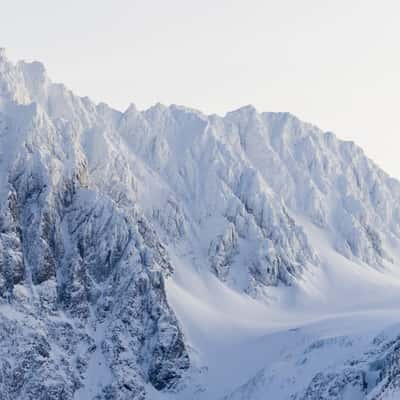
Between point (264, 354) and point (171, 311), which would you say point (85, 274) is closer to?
point (171, 311)

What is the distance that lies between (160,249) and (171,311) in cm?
2463

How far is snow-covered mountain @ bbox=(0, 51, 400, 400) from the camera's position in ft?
348

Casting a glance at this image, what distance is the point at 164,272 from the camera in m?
141

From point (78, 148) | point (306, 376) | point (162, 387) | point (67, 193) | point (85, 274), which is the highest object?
point (78, 148)

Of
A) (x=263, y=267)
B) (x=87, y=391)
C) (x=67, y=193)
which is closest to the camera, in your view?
(x=87, y=391)

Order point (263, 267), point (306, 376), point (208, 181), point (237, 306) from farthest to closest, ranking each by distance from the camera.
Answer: point (208, 181) → point (263, 267) → point (237, 306) → point (306, 376)

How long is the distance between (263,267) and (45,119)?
186ft

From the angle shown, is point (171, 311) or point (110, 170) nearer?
point (171, 311)

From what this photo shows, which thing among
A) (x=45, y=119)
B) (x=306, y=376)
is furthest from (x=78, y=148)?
(x=306, y=376)

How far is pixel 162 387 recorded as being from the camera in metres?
114

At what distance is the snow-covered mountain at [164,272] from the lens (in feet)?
348

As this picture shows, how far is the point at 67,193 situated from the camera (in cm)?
13162

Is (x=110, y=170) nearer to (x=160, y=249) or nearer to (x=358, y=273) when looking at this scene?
(x=160, y=249)

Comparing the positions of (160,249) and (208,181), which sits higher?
(208,181)
